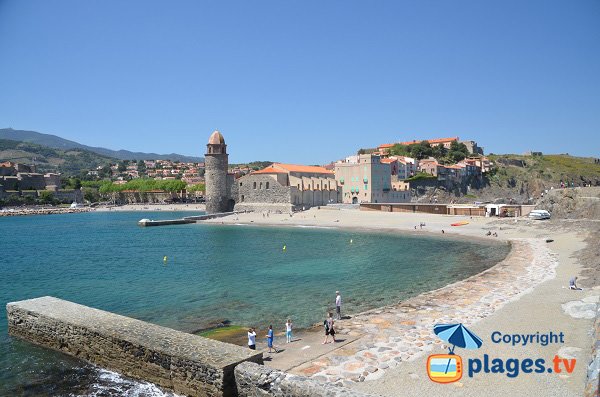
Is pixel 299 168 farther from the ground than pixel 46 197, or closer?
farther from the ground

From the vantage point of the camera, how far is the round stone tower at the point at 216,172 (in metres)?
66.1

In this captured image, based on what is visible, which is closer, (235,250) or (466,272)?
(466,272)

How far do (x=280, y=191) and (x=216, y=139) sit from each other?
13.4 meters

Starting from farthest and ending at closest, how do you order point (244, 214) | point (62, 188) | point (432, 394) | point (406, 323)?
point (62, 188) → point (244, 214) → point (406, 323) → point (432, 394)

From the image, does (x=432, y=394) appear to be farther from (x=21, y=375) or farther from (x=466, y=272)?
(x=466, y=272)

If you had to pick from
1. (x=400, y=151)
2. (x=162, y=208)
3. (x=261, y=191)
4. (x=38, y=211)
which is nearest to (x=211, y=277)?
(x=261, y=191)

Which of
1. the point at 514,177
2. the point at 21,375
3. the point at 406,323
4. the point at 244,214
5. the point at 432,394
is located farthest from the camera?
the point at 514,177

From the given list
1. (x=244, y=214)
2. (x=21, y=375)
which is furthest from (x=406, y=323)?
(x=244, y=214)

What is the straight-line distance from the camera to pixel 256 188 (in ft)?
217

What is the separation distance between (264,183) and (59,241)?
99.2 feet

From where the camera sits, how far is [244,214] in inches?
2534

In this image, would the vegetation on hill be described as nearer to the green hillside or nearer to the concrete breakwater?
the green hillside

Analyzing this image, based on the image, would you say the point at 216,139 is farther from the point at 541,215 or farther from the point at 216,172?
the point at 541,215

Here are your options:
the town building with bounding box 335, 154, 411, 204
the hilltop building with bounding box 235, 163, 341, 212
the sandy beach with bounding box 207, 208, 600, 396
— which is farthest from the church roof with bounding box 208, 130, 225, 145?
the sandy beach with bounding box 207, 208, 600, 396
